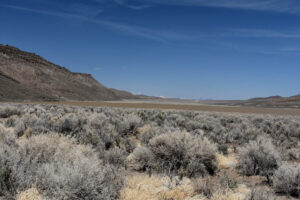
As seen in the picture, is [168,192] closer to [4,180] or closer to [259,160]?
[4,180]

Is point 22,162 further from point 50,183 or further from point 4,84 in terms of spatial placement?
point 4,84

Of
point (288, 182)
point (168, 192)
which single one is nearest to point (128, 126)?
point (168, 192)

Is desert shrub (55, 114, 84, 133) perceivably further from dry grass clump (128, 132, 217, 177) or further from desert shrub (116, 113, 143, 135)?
dry grass clump (128, 132, 217, 177)

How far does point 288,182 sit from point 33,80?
8002 centimetres

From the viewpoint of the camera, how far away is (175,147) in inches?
224

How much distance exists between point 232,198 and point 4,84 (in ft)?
204

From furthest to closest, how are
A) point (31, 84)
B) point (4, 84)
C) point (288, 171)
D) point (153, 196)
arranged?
point (31, 84)
point (4, 84)
point (288, 171)
point (153, 196)

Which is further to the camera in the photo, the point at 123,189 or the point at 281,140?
the point at 281,140

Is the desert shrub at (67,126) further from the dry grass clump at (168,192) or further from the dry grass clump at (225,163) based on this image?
the dry grass clump at (168,192)

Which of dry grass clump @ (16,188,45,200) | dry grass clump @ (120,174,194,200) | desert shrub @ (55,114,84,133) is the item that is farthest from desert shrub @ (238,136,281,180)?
desert shrub @ (55,114,84,133)

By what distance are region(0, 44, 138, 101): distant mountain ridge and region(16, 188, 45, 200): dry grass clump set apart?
55.1m

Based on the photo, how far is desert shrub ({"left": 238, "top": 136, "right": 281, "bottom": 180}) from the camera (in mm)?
5375

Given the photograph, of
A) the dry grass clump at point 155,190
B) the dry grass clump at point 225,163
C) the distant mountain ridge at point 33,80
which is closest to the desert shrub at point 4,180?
the dry grass clump at point 155,190

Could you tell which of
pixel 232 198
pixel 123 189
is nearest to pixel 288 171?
pixel 232 198
